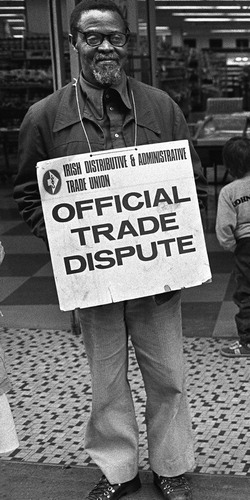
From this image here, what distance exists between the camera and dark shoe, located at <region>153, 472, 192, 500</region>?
3141 mm

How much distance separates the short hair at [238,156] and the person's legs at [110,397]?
1.75m

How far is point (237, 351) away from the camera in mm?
4707

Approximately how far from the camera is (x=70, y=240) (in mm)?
2900

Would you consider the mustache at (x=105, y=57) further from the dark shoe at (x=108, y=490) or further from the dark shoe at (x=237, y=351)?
the dark shoe at (x=237, y=351)

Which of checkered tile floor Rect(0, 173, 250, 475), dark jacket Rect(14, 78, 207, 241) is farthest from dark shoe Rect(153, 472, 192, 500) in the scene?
dark jacket Rect(14, 78, 207, 241)

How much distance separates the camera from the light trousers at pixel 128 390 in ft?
10.0

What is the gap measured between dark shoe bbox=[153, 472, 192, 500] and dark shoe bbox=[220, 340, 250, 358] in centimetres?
156

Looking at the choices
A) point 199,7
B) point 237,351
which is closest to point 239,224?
point 237,351

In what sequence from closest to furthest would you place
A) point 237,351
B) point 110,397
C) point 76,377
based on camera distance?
1. point 110,397
2. point 76,377
3. point 237,351

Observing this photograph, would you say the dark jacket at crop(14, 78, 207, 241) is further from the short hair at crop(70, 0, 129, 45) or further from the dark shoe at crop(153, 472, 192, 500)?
the dark shoe at crop(153, 472, 192, 500)

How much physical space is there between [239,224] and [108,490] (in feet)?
6.07

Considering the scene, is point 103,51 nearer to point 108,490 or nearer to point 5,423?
point 5,423

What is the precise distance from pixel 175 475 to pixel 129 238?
90cm

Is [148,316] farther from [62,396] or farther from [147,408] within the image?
[62,396]
